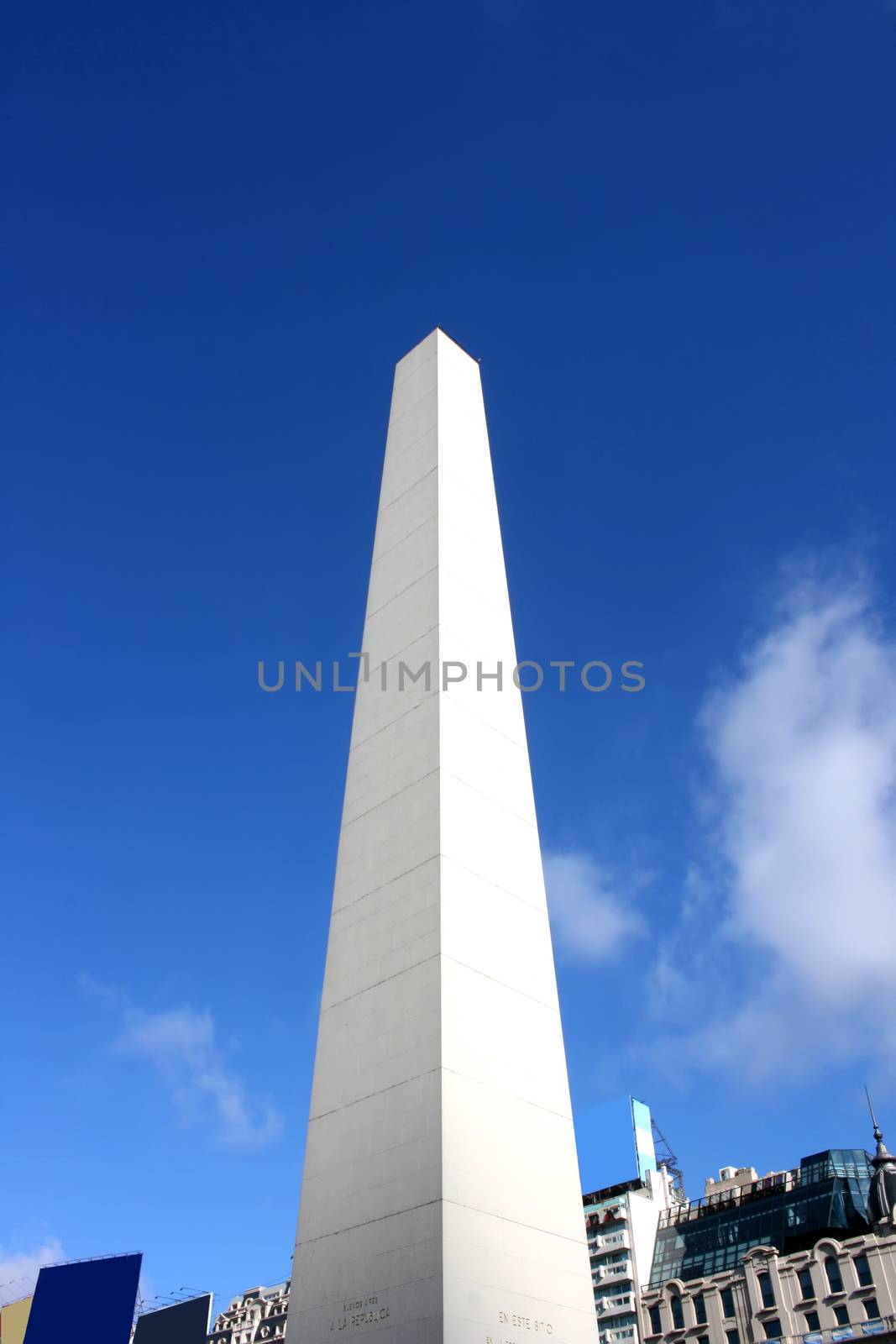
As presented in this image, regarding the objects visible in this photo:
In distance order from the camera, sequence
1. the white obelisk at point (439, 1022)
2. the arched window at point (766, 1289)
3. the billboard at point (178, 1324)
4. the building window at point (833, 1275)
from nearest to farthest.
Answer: the white obelisk at point (439, 1022), the building window at point (833, 1275), the arched window at point (766, 1289), the billboard at point (178, 1324)

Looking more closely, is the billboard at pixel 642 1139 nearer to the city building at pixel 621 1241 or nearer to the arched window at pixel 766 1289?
the city building at pixel 621 1241

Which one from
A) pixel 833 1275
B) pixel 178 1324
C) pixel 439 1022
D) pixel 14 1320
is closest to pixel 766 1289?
pixel 833 1275

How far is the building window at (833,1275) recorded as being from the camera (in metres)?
49.6

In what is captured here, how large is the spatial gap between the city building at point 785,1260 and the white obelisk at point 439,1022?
124 ft

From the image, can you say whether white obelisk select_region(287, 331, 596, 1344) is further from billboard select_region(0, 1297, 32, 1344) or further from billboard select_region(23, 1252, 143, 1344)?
billboard select_region(0, 1297, 32, 1344)

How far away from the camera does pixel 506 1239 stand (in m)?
16.0

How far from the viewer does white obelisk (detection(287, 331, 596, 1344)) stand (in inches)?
614

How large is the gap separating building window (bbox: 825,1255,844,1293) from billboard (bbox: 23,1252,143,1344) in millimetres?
31677

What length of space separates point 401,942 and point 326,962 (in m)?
2.67

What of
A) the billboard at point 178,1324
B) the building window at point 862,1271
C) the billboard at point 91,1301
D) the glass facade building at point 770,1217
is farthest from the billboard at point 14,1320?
the building window at point 862,1271

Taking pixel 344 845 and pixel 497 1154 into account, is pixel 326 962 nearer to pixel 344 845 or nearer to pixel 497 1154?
pixel 344 845

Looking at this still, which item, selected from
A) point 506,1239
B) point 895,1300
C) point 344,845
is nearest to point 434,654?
point 344,845

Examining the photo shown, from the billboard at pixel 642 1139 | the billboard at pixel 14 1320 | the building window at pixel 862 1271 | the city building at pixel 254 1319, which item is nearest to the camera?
the building window at pixel 862 1271

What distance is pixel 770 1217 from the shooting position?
59438mm
